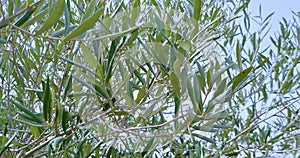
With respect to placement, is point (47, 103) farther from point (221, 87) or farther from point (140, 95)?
point (221, 87)

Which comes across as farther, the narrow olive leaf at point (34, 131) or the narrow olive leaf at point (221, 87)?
the narrow olive leaf at point (34, 131)

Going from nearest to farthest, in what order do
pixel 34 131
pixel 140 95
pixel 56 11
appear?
1. pixel 56 11
2. pixel 140 95
3. pixel 34 131

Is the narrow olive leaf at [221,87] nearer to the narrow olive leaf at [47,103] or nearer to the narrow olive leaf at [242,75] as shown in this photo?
the narrow olive leaf at [242,75]

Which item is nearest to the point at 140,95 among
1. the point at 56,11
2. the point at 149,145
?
the point at 149,145

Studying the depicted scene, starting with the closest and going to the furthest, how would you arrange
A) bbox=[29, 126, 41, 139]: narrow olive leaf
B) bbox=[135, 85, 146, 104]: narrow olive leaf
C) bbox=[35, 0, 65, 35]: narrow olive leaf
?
1. bbox=[35, 0, 65, 35]: narrow olive leaf
2. bbox=[135, 85, 146, 104]: narrow olive leaf
3. bbox=[29, 126, 41, 139]: narrow olive leaf

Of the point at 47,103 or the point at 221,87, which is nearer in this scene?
the point at 221,87

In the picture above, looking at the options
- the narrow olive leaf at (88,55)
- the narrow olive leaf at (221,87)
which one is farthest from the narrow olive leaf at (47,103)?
the narrow olive leaf at (221,87)

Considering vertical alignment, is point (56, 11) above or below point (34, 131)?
above

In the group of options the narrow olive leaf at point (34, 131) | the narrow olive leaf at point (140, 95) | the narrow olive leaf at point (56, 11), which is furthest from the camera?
the narrow olive leaf at point (34, 131)

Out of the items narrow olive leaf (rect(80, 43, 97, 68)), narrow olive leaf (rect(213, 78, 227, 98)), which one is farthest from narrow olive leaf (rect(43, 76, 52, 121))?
narrow olive leaf (rect(213, 78, 227, 98))

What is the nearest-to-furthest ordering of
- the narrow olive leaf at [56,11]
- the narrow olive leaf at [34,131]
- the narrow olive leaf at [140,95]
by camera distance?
the narrow olive leaf at [56,11] < the narrow olive leaf at [140,95] < the narrow olive leaf at [34,131]

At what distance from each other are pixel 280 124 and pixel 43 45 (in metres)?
0.94

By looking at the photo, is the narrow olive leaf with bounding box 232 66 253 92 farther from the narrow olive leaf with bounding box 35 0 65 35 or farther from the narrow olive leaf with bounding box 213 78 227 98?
the narrow olive leaf with bounding box 35 0 65 35

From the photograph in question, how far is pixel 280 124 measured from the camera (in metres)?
1.72
